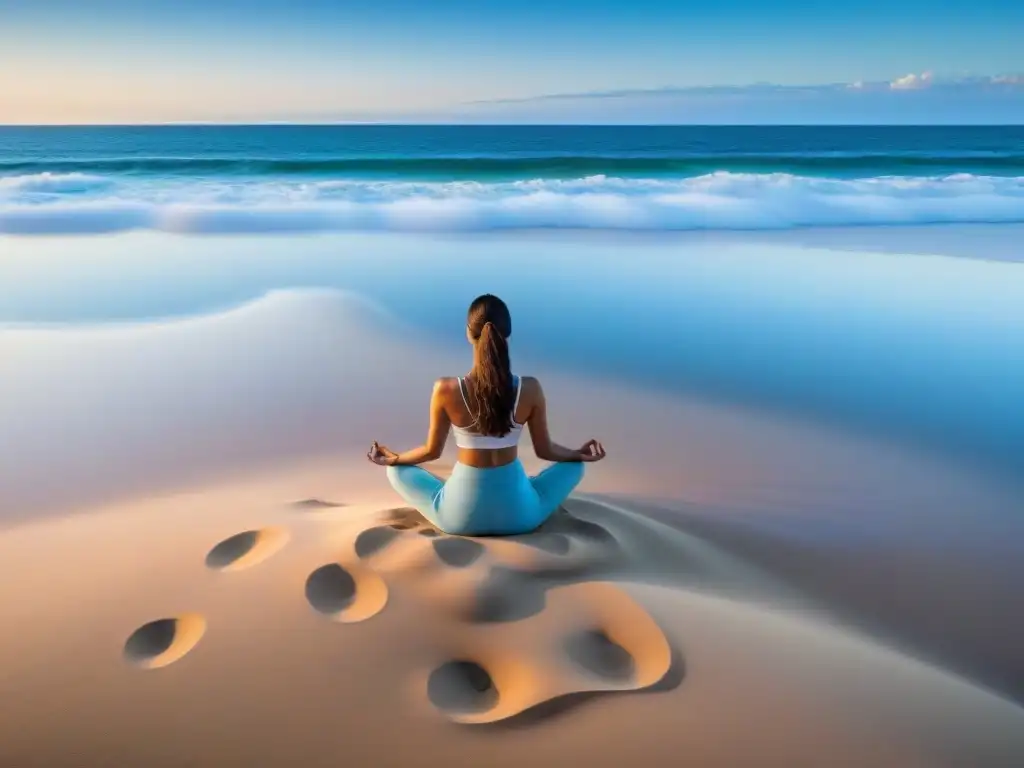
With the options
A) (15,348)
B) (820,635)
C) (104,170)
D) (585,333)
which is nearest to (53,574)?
(820,635)

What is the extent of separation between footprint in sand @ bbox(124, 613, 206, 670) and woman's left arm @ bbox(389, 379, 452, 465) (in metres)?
0.99

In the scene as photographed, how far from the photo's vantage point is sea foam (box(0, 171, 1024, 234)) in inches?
527

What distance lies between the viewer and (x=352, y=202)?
1594 centimetres

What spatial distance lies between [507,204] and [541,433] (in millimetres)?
13020

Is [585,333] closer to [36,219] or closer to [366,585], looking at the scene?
[366,585]

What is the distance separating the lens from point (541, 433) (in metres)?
3.23

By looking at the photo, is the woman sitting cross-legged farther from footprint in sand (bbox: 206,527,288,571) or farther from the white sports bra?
footprint in sand (bbox: 206,527,288,571)

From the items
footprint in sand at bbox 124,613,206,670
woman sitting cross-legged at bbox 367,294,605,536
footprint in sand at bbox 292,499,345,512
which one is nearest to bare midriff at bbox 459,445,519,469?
woman sitting cross-legged at bbox 367,294,605,536

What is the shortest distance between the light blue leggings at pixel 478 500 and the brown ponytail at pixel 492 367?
0.58 ft

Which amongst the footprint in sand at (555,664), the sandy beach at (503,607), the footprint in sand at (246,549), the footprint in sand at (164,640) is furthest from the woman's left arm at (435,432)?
the footprint in sand at (164,640)

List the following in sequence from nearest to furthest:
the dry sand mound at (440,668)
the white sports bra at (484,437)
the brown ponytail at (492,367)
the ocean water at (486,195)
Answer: the dry sand mound at (440,668), the brown ponytail at (492,367), the white sports bra at (484,437), the ocean water at (486,195)

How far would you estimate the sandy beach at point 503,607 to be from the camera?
2.25 meters

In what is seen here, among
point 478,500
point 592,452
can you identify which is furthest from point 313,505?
point 592,452

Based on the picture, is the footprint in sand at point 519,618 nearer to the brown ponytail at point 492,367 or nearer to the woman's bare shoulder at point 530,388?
the brown ponytail at point 492,367
